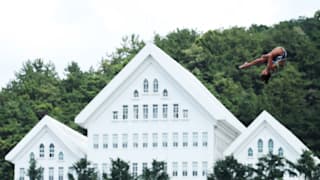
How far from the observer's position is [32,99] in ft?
289

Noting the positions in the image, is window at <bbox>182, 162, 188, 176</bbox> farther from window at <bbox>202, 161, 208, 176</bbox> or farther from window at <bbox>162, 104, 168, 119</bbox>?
window at <bbox>162, 104, 168, 119</bbox>

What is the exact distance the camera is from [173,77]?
68.9 metres

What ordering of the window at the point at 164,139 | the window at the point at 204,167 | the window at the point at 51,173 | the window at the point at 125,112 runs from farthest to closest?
the window at the point at 51,173 → the window at the point at 125,112 → the window at the point at 164,139 → the window at the point at 204,167

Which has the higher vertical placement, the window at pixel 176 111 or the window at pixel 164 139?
the window at pixel 176 111

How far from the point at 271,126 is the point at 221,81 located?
21.1 meters

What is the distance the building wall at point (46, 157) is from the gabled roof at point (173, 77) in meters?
2.04

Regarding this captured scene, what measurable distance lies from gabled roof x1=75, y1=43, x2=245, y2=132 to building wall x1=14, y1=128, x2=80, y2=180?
2037mm

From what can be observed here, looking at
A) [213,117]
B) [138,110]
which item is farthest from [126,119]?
[213,117]

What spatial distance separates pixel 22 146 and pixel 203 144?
9972mm

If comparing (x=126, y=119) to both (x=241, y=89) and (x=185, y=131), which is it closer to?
(x=185, y=131)

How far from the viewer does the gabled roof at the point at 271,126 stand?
66938 millimetres

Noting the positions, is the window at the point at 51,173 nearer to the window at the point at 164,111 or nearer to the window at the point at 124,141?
the window at the point at 124,141

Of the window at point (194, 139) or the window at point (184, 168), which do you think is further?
the window at point (194, 139)

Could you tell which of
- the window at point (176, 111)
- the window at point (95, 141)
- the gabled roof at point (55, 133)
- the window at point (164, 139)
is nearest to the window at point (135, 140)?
the window at point (164, 139)
